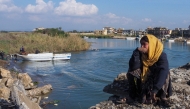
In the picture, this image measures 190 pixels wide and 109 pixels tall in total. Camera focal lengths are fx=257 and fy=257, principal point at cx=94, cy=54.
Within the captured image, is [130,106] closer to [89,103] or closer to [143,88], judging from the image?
[143,88]

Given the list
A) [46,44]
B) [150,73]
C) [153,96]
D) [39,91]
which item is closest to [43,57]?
[46,44]

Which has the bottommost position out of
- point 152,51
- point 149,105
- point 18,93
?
point 18,93

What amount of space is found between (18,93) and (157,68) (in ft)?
11.7

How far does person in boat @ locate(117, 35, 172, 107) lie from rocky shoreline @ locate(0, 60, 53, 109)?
98.9 inches

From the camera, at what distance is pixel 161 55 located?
4582 mm

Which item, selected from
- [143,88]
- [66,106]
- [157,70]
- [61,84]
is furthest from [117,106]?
[61,84]

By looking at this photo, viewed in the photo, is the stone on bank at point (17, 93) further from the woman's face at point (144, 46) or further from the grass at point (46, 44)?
the grass at point (46, 44)

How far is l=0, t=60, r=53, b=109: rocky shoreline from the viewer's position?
20.4ft

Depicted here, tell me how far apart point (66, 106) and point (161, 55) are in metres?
9.58

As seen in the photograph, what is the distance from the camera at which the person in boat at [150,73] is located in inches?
179

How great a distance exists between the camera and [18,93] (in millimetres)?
6367

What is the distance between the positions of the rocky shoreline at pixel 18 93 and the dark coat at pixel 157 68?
263 cm

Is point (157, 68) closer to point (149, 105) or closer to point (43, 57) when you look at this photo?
point (149, 105)

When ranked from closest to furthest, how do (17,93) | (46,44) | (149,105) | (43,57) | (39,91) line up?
(149,105), (17,93), (39,91), (43,57), (46,44)
